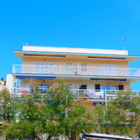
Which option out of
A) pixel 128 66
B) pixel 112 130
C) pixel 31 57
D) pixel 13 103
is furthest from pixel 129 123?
pixel 31 57

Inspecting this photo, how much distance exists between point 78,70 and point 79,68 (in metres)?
0.34

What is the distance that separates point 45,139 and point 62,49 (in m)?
12.1

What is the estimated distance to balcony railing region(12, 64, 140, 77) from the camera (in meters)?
26.0

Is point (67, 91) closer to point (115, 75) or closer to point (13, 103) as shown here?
point (13, 103)

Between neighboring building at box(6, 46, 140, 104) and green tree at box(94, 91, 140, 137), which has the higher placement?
neighboring building at box(6, 46, 140, 104)

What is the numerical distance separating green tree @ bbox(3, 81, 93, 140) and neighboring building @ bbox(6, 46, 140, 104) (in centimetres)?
832

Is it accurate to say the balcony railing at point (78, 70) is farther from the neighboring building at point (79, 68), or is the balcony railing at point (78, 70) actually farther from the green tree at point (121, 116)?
the green tree at point (121, 116)

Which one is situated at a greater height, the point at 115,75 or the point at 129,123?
the point at 115,75

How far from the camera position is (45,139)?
59.7ft

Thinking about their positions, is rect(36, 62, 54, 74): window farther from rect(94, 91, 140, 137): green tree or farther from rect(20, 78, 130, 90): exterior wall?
rect(94, 91, 140, 137): green tree

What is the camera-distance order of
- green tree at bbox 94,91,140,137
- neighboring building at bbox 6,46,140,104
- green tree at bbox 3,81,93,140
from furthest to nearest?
neighboring building at bbox 6,46,140,104
green tree at bbox 94,91,140,137
green tree at bbox 3,81,93,140

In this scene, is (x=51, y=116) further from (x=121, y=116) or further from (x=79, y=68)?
(x=79, y=68)

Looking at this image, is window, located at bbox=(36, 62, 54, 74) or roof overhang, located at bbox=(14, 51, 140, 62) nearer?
window, located at bbox=(36, 62, 54, 74)

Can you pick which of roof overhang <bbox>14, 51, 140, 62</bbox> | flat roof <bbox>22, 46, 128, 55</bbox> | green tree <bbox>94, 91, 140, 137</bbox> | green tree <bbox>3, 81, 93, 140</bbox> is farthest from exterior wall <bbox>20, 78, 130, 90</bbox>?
green tree <bbox>3, 81, 93, 140</bbox>
